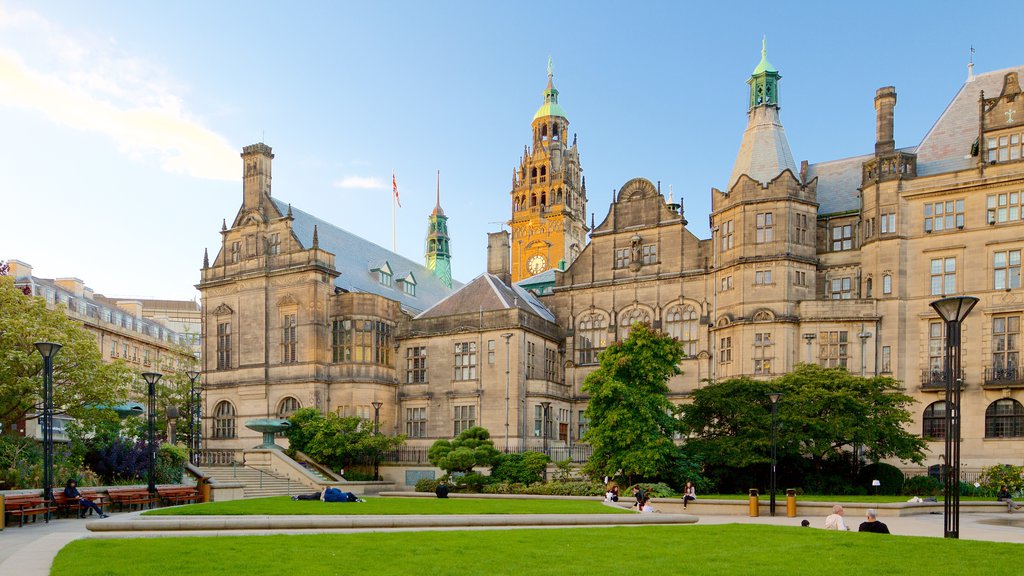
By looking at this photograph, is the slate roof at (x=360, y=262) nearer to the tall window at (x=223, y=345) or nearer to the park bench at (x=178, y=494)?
the tall window at (x=223, y=345)

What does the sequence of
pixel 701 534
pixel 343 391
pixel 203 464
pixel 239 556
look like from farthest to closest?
pixel 343 391 → pixel 203 464 → pixel 701 534 → pixel 239 556

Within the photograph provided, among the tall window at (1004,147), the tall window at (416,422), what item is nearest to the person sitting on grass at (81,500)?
the tall window at (416,422)

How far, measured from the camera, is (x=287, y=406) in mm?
55719

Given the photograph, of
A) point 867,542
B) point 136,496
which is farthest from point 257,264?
point 867,542

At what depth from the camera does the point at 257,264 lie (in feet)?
190

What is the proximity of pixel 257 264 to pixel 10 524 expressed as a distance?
3303 cm

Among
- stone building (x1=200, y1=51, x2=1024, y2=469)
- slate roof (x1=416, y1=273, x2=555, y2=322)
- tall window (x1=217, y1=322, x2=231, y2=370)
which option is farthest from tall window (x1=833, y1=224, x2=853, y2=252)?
tall window (x1=217, y1=322, x2=231, y2=370)

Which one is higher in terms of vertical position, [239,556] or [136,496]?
[239,556]

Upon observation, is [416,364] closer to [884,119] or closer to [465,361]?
[465,361]

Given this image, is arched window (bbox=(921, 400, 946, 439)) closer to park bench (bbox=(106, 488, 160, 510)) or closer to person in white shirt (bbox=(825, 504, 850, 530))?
person in white shirt (bbox=(825, 504, 850, 530))

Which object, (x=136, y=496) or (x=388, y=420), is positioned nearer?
(x=136, y=496)

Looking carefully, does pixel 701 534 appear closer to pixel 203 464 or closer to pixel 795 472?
pixel 795 472

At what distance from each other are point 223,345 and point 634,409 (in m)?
31.5

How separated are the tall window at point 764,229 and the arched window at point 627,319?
865 centimetres
